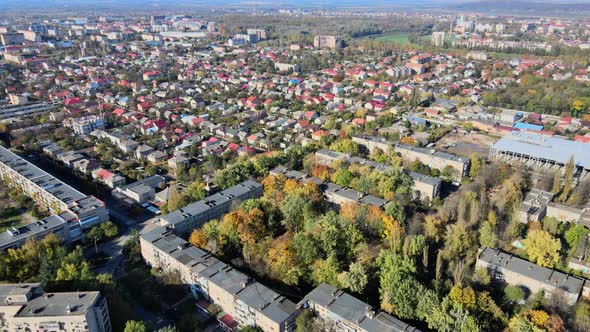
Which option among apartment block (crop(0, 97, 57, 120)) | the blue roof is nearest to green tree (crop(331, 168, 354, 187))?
the blue roof

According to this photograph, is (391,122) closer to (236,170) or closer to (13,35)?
(236,170)

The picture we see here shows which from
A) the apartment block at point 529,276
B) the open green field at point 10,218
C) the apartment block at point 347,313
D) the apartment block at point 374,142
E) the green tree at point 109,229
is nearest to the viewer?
the apartment block at point 347,313

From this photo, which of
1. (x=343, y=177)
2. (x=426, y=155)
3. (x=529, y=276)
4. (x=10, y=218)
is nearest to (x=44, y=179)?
(x=10, y=218)

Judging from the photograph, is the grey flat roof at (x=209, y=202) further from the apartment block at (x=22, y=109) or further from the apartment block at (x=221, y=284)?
the apartment block at (x=22, y=109)

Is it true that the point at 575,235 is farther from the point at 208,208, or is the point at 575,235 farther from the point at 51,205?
the point at 51,205

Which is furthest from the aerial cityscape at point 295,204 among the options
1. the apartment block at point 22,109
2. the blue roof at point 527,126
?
the blue roof at point 527,126

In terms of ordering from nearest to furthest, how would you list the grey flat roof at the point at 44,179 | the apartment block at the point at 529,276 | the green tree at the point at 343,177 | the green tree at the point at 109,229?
1. the apartment block at the point at 529,276
2. the green tree at the point at 109,229
3. the grey flat roof at the point at 44,179
4. the green tree at the point at 343,177

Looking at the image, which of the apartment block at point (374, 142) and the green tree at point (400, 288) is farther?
the apartment block at point (374, 142)
